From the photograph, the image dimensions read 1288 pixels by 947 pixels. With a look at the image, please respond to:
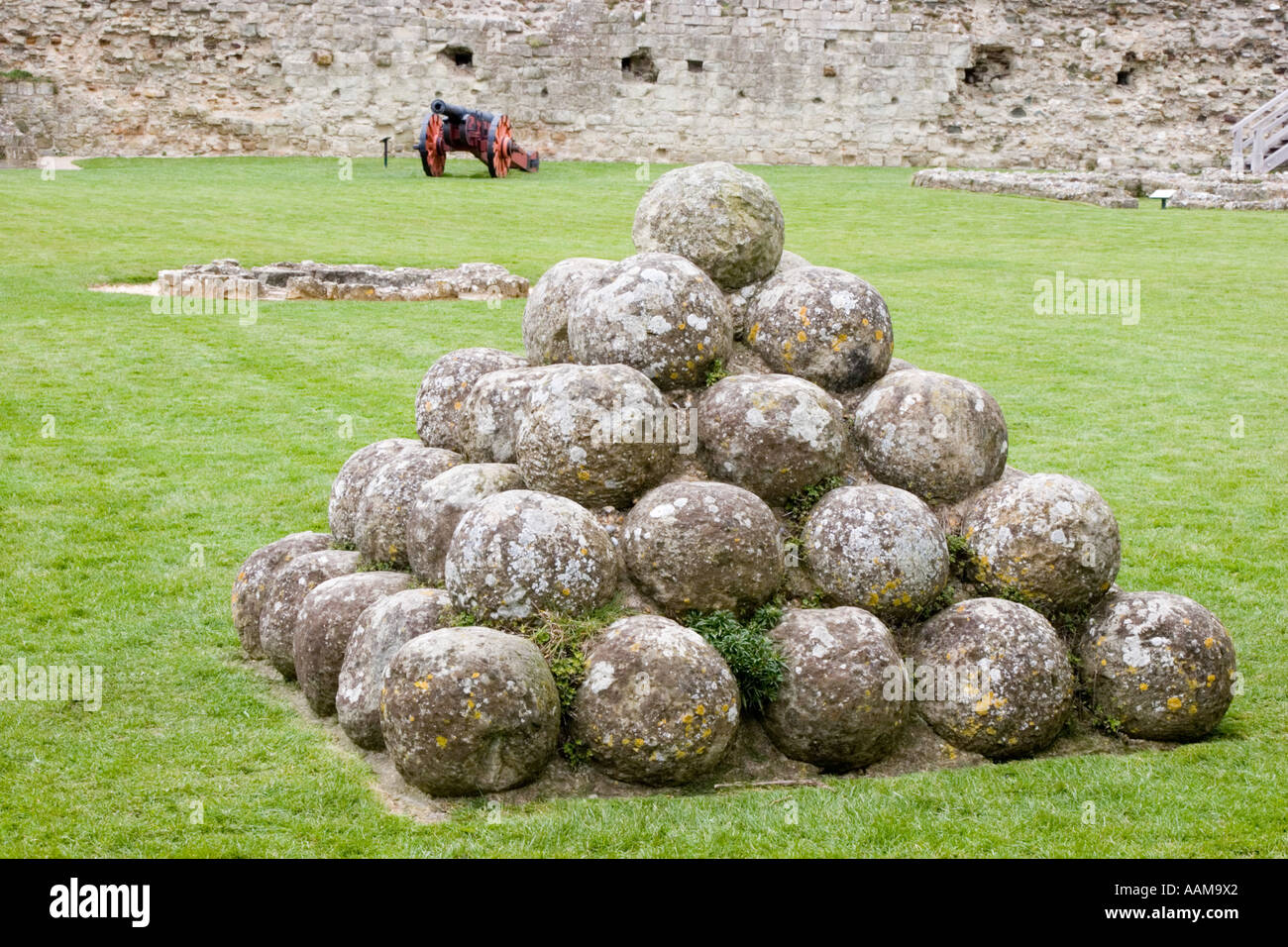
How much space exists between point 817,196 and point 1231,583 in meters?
15.7

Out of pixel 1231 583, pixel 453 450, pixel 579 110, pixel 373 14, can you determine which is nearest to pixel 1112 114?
pixel 579 110

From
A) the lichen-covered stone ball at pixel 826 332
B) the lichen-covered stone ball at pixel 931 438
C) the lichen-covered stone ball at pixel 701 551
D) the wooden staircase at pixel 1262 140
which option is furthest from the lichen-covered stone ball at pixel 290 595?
the wooden staircase at pixel 1262 140

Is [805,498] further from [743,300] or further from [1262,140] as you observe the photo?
[1262,140]

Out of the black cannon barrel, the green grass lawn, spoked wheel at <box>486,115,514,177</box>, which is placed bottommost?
the green grass lawn

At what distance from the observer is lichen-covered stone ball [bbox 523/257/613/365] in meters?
6.17

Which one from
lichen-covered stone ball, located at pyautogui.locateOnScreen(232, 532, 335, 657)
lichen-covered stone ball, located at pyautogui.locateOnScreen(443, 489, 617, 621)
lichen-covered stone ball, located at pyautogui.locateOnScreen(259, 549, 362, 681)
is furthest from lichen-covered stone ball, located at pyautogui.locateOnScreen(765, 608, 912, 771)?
lichen-covered stone ball, located at pyautogui.locateOnScreen(232, 532, 335, 657)

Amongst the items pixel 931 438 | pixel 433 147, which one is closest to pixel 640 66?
pixel 433 147

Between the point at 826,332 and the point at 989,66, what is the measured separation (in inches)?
1046

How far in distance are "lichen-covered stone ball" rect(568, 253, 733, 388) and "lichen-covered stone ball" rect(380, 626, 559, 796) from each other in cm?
143

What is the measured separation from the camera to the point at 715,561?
5129 millimetres

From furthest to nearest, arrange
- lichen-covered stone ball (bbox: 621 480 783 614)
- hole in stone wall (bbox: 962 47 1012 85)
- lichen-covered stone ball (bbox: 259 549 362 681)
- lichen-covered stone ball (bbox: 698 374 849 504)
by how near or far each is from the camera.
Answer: hole in stone wall (bbox: 962 47 1012 85), lichen-covered stone ball (bbox: 259 549 362 681), lichen-covered stone ball (bbox: 698 374 849 504), lichen-covered stone ball (bbox: 621 480 783 614)

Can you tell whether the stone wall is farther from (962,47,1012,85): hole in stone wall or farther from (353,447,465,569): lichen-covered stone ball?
(353,447,465,569): lichen-covered stone ball

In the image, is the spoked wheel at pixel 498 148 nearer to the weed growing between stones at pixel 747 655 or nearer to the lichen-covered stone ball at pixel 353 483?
the lichen-covered stone ball at pixel 353 483

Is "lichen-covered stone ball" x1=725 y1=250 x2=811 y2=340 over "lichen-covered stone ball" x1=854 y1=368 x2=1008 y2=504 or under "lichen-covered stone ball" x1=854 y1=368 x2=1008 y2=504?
over
